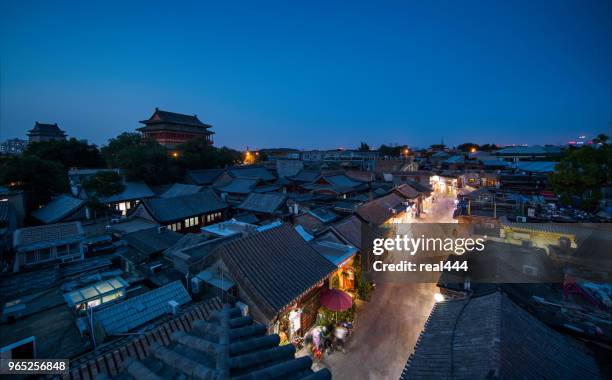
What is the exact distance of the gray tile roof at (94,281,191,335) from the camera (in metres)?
6.75

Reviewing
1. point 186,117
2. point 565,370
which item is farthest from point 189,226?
point 186,117

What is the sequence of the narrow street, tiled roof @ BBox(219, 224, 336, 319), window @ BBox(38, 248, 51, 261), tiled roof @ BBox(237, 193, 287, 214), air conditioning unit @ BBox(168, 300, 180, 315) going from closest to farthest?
air conditioning unit @ BBox(168, 300, 180, 315) < tiled roof @ BBox(219, 224, 336, 319) < the narrow street < window @ BBox(38, 248, 51, 261) < tiled roof @ BBox(237, 193, 287, 214)

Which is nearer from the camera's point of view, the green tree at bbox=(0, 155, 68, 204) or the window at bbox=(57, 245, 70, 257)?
the window at bbox=(57, 245, 70, 257)

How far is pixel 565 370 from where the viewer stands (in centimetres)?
518

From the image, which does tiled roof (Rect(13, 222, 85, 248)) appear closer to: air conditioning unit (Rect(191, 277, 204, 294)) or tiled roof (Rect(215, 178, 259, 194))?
air conditioning unit (Rect(191, 277, 204, 294))

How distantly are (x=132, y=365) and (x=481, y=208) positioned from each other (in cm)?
2535

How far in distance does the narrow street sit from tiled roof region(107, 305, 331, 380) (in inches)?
304

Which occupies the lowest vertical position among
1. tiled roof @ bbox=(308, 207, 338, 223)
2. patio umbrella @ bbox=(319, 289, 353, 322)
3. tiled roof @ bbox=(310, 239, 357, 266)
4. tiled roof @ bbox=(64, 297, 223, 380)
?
patio umbrella @ bbox=(319, 289, 353, 322)

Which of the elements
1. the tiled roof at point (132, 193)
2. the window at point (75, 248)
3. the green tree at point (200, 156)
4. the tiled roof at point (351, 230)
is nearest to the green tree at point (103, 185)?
the tiled roof at point (132, 193)

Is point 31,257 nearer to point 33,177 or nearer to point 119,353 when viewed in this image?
point 119,353

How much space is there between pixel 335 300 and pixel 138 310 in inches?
268

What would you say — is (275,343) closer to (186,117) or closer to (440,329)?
(440,329)

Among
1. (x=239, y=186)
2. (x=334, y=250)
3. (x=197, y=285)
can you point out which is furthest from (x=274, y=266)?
(x=239, y=186)

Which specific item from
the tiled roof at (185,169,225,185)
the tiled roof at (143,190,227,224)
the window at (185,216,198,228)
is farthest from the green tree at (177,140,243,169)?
the window at (185,216,198,228)
